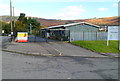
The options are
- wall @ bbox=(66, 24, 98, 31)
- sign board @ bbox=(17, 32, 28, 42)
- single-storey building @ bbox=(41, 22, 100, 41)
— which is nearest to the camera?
sign board @ bbox=(17, 32, 28, 42)

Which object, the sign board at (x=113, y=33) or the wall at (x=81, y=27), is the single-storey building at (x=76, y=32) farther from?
the sign board at (x=113, y=33)

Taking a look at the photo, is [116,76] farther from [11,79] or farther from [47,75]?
[11,79]

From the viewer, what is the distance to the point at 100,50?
15273 millimetres

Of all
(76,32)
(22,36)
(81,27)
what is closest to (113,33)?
(76,32)

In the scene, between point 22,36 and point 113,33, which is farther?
point 22,36

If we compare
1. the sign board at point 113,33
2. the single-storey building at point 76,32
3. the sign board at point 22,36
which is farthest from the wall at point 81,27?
the sign board at point 113,33

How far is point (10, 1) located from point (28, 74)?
68.2 feet

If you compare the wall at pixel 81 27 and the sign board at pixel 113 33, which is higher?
the wall at pixel 81 27

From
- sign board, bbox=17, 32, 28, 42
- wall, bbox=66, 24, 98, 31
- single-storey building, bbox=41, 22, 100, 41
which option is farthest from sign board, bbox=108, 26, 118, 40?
wall, bbox=66, 24, 98, 31

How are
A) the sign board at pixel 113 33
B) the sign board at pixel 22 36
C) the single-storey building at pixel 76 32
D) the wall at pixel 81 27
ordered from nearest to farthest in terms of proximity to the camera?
the sign board at pixel 113 33 < the sign board at pixel 22 36 < the single-storey building at pixel 76 32 < the wall at pixel 81 27

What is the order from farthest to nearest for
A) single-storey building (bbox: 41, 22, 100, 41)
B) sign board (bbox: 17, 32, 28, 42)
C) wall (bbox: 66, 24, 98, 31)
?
wall (bbox: 66, 24, 98, 31), single-storey building (bbox: 41, 22, 100, 41), sign board (bbox: 17, 32, 28, 42)

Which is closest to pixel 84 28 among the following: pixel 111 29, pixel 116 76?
pixel 111 29

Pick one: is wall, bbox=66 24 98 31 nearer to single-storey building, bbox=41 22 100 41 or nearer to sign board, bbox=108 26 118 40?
single-storey building, bbox=41 22 100 41

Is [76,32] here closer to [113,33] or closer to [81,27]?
[81,27]
